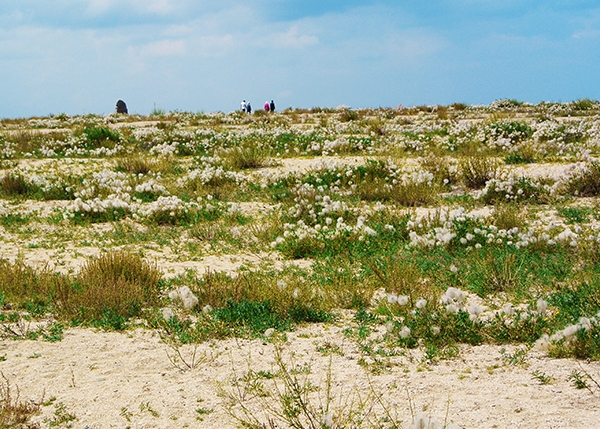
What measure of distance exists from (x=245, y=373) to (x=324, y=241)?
3.91 m

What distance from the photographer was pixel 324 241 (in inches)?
323

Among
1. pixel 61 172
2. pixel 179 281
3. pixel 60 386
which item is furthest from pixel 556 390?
pixel 61 172

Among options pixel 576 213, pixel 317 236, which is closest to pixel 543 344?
pixel 317 236

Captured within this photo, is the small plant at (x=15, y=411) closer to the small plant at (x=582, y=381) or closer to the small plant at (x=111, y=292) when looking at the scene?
the small plant at (x=111, y=292)

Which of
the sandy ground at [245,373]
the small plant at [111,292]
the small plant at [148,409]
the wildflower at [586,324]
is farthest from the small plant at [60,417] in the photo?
the wildflower at [586,324]

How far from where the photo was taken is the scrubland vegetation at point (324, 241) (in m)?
5.34

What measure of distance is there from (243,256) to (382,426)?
4.93 meters

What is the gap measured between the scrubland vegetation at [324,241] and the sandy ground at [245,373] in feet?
0.62

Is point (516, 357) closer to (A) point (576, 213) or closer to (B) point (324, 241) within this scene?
(B) point (324, 241)

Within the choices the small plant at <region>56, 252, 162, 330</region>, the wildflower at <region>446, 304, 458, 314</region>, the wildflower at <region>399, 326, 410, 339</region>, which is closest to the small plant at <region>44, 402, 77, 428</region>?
the small plant at <region>56, 252, 162, 330</region>

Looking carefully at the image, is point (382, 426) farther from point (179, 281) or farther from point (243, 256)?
point (243, 256)

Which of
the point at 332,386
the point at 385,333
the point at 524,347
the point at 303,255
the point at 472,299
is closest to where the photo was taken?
the point at 332,386

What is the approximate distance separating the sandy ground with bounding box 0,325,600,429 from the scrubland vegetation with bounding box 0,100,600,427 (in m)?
0.19

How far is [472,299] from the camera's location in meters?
6.12
